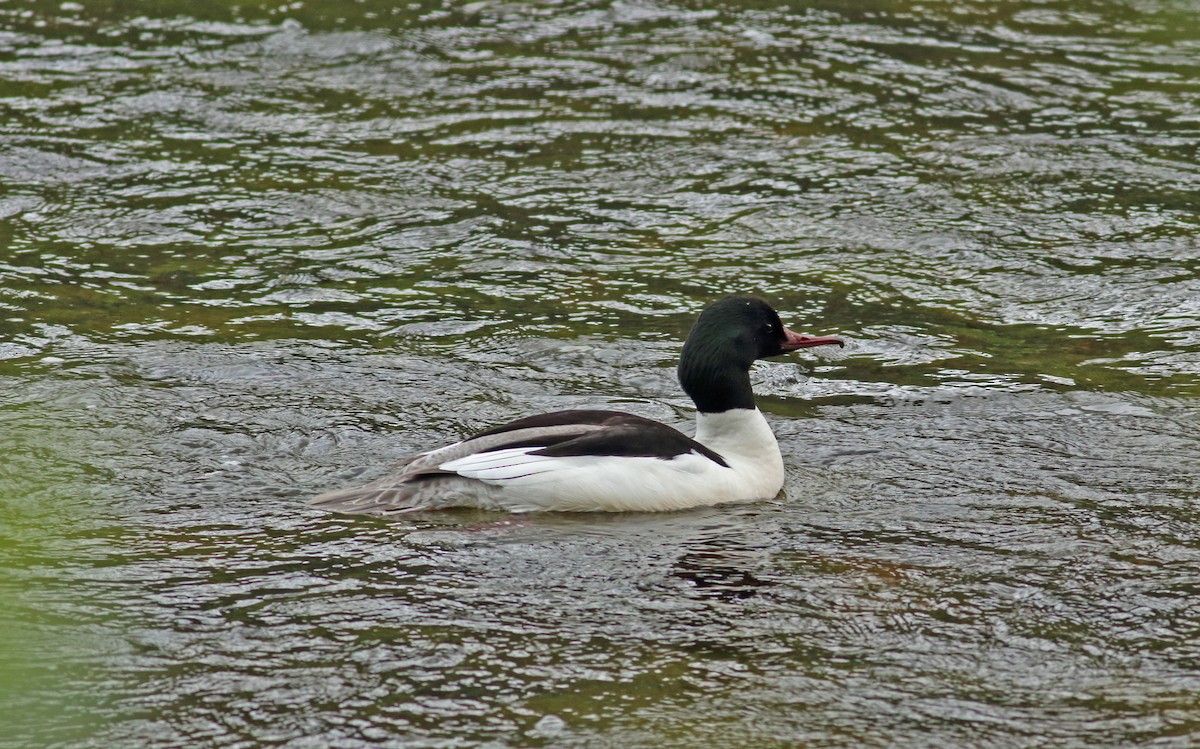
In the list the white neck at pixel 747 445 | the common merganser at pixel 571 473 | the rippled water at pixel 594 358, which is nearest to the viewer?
the rippled water at pixel 594 358

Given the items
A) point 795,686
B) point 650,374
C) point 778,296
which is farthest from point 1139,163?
point 795,686

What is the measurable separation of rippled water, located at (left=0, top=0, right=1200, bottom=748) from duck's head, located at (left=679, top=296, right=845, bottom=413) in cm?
71

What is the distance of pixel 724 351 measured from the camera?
9.33m

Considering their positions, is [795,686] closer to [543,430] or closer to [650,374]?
[543,430]

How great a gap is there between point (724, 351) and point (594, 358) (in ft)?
6.50

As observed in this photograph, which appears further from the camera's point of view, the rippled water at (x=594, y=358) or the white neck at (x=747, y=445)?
the white neck at (x=747, y=445)

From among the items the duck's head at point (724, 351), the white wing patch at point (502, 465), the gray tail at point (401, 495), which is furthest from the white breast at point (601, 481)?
the duck's head at point (724, 351)

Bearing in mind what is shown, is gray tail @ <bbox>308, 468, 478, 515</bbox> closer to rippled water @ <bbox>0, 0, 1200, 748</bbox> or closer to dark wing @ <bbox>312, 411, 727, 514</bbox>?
dark wing @ <bbox>312, 411, 727, 514</bbox>

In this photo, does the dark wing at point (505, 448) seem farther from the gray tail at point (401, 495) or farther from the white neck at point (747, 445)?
the white neck at point (747, 445)

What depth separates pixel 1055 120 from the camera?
15.7 m

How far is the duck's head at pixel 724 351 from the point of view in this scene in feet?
30.6

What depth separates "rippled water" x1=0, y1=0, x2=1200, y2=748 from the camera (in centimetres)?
664

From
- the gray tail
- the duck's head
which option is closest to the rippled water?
the gray tail

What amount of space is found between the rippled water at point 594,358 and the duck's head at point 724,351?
71 cm
